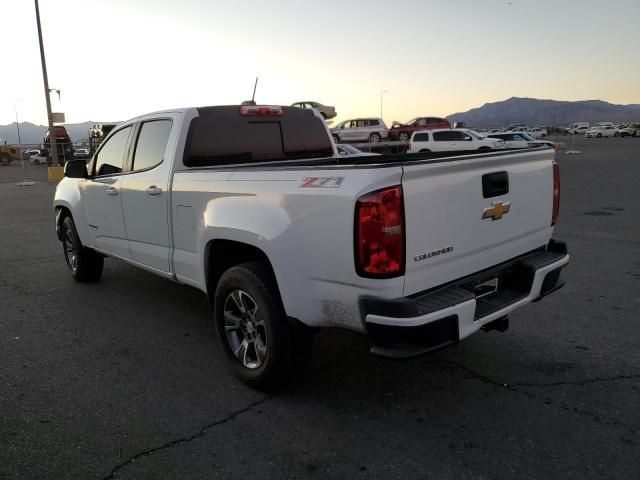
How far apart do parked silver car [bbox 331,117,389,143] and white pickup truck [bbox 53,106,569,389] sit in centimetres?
2845

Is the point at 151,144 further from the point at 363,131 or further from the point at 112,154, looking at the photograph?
the point at 363,131

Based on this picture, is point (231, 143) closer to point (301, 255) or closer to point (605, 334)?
point (301, 255)

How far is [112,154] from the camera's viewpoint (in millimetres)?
5148

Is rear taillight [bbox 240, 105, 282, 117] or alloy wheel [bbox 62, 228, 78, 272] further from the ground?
rear taillight [bbox 240, 105, 282, 117]

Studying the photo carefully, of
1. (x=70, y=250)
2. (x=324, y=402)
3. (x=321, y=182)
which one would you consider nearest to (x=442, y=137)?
(x=70, y=250)

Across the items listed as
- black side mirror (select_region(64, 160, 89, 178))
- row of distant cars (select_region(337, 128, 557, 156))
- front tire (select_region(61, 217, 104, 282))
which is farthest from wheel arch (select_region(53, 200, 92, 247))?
row of distant cars (select_region(337, 128, 557, 156))

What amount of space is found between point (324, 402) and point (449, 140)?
85.1 ft

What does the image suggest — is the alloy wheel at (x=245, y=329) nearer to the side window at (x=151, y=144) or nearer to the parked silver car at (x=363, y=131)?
the side window at (x=151, y=144)

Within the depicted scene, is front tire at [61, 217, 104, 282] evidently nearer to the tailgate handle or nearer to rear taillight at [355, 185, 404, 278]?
rear taillight at [355, 185, 404, 278]

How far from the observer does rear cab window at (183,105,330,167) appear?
419 cm

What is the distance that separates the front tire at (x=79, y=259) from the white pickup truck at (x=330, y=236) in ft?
5.48

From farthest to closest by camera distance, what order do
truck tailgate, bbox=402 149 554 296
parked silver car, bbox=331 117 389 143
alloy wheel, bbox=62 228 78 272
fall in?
1. parked silver car, bbox=331 117 389 143
2. alloy wheel, bbox=62 228 78 272
3. truck tailgate, bbox=402 149 554 296

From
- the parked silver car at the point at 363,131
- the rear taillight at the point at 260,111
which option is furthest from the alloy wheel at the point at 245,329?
the parked silver car at the point at 363,131

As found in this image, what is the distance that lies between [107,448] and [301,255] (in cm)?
149
